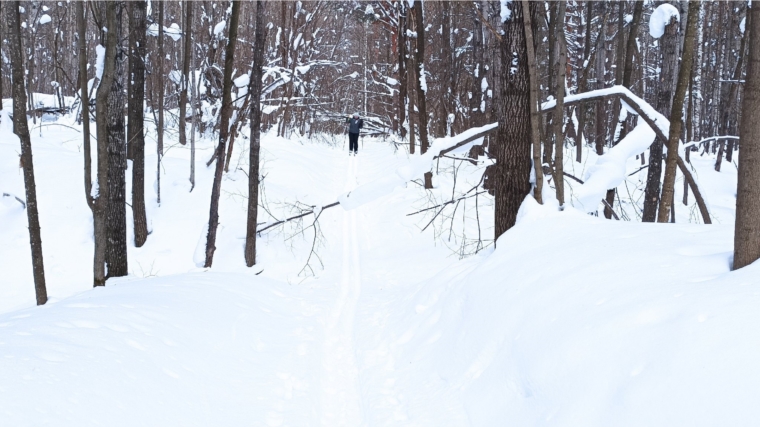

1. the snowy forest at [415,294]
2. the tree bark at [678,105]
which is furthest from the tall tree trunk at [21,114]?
the tree bark at [678,105]

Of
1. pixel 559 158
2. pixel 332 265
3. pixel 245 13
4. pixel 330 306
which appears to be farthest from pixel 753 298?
pixel 245 13

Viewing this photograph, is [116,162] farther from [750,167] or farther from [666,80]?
[666,80]

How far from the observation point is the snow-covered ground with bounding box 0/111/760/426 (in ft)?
8.21

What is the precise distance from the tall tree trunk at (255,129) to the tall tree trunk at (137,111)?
1957mm

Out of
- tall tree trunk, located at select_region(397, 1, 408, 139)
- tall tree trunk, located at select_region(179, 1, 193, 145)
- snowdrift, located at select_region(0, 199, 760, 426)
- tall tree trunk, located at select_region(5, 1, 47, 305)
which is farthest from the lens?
tall tree trunk, located at select_region(397, 1, 408, 139)

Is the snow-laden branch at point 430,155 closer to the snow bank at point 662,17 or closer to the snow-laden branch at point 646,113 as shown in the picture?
the snow-laden branch at point 646,113

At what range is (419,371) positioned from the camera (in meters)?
4.46

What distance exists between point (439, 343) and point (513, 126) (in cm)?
260

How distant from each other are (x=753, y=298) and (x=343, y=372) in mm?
3007

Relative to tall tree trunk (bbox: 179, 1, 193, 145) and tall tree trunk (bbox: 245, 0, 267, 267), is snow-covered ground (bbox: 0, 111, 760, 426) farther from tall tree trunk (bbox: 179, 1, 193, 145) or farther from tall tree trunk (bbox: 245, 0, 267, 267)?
tall tree trunk (bbox: 179, 1, 193, 145)

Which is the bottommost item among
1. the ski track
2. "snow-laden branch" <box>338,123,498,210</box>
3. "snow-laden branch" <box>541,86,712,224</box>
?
the ski track

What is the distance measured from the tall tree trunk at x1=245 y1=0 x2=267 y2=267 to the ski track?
6.06ft

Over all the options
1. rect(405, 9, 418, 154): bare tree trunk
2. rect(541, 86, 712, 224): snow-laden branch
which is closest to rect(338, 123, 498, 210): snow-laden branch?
rect(541, 86, 712, 224): snow-laden branch

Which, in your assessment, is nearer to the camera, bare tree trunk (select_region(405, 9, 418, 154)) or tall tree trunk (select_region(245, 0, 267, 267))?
tall tree trunk (select_region(245, 0, 267, 267))
